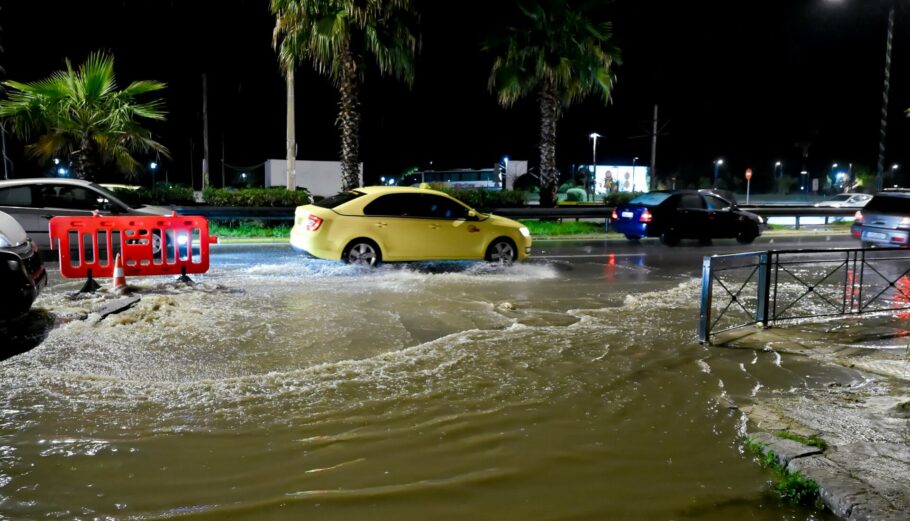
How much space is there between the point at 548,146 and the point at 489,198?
3309 mm

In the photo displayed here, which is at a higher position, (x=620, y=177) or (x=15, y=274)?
(x=620, y=177)

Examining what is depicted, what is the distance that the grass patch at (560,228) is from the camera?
21.9 meters

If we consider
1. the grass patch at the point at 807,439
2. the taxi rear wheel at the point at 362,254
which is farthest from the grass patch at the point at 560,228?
the grass patch at the point at 807,439

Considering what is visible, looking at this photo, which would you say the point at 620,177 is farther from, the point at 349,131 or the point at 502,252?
the point at 502,252

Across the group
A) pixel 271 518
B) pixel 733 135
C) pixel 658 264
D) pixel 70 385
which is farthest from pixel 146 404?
pixel 733 135

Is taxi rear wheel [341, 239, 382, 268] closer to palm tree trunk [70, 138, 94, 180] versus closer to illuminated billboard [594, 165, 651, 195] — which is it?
palm tree trunk [70, 138, 94, 180]

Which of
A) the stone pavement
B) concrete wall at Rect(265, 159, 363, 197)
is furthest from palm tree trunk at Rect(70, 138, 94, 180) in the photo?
concrete wall at Rect(265, 159, 363, 197)

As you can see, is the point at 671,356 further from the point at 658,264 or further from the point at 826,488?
the point at 658,264

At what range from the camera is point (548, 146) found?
80.4 feet

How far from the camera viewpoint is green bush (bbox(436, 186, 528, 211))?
21.9 m

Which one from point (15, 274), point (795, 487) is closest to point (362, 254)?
point (15, 274)

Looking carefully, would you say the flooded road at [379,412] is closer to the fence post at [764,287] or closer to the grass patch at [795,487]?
the grass patch at [795,487]

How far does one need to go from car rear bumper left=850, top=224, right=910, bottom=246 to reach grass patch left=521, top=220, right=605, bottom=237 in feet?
23.8

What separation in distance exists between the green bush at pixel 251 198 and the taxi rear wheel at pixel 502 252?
8.61 m
